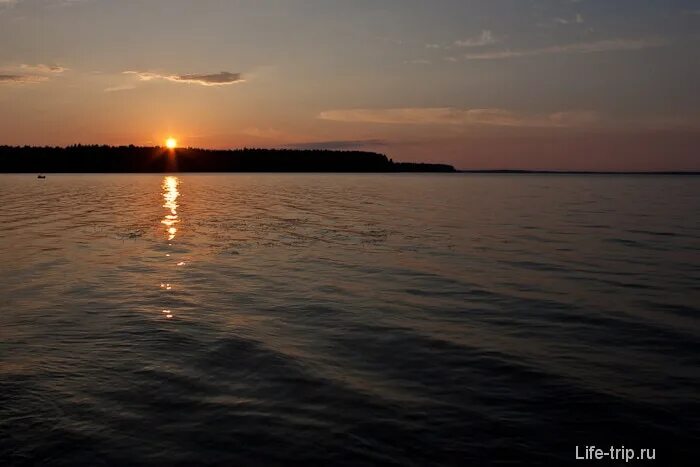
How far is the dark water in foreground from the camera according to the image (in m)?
9.20

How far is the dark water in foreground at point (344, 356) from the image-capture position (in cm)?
920

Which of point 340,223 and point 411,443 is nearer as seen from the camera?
point 411,443

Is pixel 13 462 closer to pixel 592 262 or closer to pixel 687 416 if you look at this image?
pixel 687 416

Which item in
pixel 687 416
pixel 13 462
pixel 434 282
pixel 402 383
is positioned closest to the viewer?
pixel 13 462

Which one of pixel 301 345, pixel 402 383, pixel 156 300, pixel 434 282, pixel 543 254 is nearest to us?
pixel 402 383

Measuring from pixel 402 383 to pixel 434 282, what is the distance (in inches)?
429

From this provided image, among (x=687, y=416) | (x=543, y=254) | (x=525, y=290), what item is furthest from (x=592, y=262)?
(x=687, y=416)

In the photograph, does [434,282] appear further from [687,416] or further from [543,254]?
[687,416]

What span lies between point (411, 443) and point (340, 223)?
119 feet

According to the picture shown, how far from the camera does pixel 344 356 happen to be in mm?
13383

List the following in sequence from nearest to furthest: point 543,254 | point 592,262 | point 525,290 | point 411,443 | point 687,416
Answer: point 411,443 < point 687,416 < point 525,290 < point 592,262 < point 543,254

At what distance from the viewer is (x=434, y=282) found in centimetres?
2231

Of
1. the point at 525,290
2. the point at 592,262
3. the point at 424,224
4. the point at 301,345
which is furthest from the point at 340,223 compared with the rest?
→ the point at 301,345

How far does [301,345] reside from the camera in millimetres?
14141
